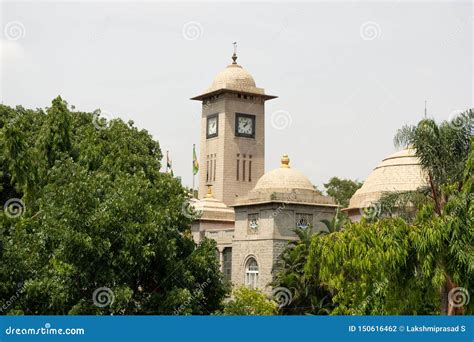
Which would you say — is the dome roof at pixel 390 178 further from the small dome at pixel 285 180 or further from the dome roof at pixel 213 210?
the dome roof at pixel 213 210

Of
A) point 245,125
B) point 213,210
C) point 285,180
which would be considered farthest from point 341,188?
point 285,180

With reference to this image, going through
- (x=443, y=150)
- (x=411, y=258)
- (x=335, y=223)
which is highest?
(x=335, y=223)

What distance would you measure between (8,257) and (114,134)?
897cm

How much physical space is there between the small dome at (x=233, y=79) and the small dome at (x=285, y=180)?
96.9 ft

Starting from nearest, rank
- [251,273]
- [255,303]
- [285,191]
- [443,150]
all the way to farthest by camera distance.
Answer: [443,150]
[255,303]
[285,191]
[251,273]

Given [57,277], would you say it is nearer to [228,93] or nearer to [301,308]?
[301,308]

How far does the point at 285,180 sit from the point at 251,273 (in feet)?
14.5

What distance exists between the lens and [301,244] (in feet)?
110

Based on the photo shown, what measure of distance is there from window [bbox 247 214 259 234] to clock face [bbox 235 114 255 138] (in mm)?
31465

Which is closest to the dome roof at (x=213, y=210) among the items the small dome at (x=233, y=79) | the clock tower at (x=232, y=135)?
the clock tower at (x=232, y=135)

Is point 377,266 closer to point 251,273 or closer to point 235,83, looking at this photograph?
point 251,273

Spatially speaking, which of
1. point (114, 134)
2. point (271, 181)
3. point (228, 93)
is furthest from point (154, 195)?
point (228, 93)

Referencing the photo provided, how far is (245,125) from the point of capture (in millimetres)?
71875

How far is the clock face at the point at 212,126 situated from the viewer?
72.0 m
